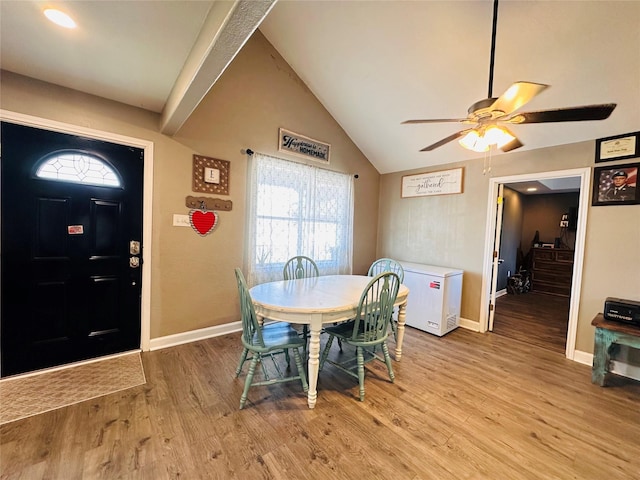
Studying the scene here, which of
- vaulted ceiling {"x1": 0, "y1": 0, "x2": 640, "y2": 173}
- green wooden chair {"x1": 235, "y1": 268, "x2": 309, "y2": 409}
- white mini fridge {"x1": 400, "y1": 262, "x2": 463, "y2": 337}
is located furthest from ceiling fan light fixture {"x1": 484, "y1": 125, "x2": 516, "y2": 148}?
green wooden chair {"x1": 235, "y1": 268, "x2": 309, "y2": 409}

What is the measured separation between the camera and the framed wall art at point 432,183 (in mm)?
3670

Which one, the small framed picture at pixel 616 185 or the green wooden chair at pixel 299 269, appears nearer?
the small framed picture at pixel 616 185

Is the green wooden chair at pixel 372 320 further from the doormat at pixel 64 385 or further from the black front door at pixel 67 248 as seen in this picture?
the black front door at pixel 67 248

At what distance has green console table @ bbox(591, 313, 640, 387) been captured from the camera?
2.15 metres

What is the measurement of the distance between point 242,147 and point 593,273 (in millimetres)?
4018

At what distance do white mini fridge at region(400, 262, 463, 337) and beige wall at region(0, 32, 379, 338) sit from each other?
2.29 metres

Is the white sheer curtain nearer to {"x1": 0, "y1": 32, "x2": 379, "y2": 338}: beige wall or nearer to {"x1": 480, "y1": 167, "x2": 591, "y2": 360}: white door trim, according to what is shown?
{"x1": 0, "y1": 32, "x2": 379, "y2": 338}: beige wall

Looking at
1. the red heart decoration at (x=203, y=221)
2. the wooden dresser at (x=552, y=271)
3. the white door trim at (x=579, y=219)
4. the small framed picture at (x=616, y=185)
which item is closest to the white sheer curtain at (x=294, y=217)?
the red heart decoration at (x=203, y=221)

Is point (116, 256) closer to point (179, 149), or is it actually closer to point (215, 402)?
point (179, 149)

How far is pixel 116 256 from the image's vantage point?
246cm

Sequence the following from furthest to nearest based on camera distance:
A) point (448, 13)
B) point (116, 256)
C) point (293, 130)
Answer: point (293, 130) → point (116, 256) → point (448, 13)

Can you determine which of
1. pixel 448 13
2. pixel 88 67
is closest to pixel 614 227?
pixel 448 13

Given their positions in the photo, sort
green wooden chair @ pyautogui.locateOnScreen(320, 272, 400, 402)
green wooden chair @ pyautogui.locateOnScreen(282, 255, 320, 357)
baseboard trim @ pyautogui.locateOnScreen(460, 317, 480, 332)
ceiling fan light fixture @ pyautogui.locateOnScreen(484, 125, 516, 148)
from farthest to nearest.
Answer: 1. baseboard trim @ pyautogui.locateOnScreen(460, 317, 480, 332)
2. green wooden chair @ pyautogui.locateOnScreen(282, 255, 320, 357)
3. green wooden chair @ pyautogui.locateOnScreen(320, 272, 400, 402)
4. ceiling fan light fixture @ pyautogui.locateOnScreen(484, 125, 516, 148)

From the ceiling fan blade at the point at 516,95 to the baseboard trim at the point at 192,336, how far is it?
10.5 ft
